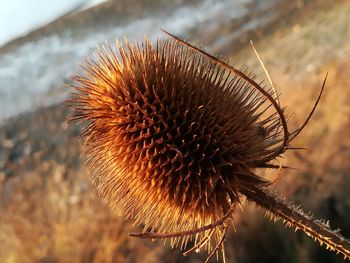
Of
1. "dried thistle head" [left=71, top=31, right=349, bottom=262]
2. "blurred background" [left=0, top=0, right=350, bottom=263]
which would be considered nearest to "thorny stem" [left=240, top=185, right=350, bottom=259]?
"dried thistle head" [left=71, top=31, right=349, bottom=262]

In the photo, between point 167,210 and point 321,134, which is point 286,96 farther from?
point 167,210

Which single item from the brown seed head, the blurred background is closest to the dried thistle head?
the brown seed head

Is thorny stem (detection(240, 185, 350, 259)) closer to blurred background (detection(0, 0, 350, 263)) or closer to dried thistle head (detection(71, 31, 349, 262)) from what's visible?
dried thistle head (detection(71, 31, 349, 262))

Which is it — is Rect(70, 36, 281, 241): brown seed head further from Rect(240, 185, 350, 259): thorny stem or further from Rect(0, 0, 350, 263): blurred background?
Rect(0, 0, 350, 263): blurred background

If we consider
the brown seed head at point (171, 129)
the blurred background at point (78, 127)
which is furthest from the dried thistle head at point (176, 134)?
the blurred background at point (78, 127)

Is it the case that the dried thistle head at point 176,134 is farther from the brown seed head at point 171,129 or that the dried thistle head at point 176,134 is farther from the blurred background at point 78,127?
the blurred background at point 78,127

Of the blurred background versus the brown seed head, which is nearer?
the brown seed head

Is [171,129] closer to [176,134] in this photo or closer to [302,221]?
[176,134]
